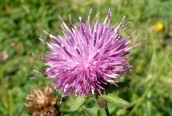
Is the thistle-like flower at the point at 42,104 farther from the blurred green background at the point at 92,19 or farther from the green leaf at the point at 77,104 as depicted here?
the blurred green background at the point at 92,19

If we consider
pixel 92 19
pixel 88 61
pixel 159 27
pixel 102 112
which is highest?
pixel 92 19

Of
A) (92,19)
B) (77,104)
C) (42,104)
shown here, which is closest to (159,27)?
(92,19)

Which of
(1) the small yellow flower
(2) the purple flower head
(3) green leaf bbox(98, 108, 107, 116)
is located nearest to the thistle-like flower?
(2) the purple flower head

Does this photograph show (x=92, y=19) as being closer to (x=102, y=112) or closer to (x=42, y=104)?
(x=42, y=104)

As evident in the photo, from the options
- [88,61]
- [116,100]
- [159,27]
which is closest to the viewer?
[116,100]

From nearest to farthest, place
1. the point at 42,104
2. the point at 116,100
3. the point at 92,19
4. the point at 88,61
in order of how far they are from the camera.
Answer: the point at 116,100
the point at 88,61
the point at 42,104
the point at 92,19

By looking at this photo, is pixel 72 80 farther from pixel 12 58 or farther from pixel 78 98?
pixel 12 58

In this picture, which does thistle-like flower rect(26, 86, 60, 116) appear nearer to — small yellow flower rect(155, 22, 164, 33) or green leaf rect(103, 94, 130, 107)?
green leaf rect(103, 94, 130, 107)
